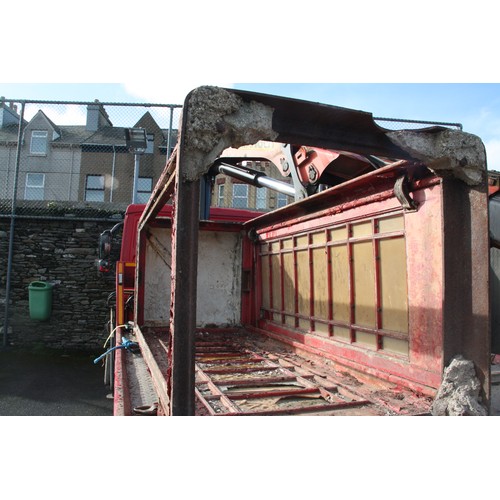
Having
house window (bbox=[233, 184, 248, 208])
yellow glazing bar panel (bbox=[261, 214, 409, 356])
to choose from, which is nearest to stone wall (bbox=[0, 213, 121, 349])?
yellow glazing bar panel (bbox=[261, 214, 409, 356])

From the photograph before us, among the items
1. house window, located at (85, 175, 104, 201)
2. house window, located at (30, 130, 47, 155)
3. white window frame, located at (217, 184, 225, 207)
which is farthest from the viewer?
white window frame, located at (217, 184, 225, 207)

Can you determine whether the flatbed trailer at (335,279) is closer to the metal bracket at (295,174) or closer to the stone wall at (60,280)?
the metal bracket at (295,174)

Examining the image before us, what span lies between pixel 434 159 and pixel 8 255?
9.44m

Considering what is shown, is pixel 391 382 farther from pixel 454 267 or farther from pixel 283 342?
pixel 283 342

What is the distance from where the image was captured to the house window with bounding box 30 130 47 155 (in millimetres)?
17089

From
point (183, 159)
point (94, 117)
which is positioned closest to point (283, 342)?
point (183, 159)

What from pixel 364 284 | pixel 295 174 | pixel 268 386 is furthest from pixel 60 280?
pixel 364 284

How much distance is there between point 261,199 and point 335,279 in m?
12.1

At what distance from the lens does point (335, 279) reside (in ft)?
14.7

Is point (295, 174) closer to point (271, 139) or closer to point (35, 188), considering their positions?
point (271, 139)

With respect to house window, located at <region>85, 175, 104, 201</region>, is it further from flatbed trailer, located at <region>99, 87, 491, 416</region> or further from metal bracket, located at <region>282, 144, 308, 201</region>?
metal bracket, located at <region>282, 144, 308, 201</region>

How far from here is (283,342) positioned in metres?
5.29

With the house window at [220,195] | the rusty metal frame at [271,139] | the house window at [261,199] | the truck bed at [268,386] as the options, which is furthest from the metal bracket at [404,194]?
the house window at [220,195]

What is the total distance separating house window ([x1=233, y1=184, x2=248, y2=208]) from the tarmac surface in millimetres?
8648
